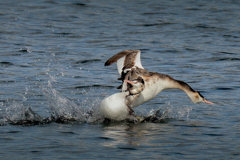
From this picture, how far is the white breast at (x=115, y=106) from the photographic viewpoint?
9.84 metres

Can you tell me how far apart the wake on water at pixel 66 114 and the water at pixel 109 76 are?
25mm

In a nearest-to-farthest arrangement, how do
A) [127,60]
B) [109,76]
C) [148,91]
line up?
[148,91], [127,60], [109,76]

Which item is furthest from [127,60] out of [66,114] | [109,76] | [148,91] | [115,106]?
[109,76]

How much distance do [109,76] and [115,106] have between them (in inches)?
196

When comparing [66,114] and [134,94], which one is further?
[66,114]

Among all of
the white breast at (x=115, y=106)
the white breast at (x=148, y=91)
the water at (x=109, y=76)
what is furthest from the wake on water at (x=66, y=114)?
the white breast at (x=148, y=91)

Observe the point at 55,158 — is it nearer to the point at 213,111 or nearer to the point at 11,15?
the point at 213,111

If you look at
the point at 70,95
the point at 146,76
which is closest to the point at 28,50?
the point at 70,95

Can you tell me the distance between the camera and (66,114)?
10.5 metres

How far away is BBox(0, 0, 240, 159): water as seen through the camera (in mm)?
8508

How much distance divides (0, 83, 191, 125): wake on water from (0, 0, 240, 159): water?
3 centimetres

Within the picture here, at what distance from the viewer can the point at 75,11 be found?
93.4 ft

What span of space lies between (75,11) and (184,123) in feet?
63.1

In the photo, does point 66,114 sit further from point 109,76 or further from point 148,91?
point 109,76
